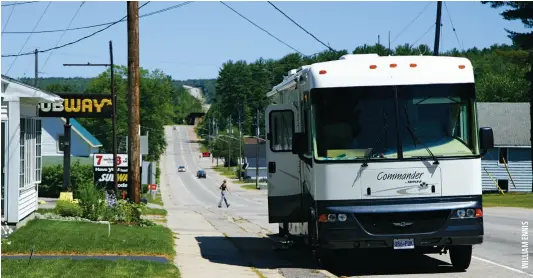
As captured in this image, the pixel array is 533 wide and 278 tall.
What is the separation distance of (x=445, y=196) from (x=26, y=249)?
781cm

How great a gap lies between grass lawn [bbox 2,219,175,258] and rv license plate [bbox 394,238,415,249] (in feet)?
16.1

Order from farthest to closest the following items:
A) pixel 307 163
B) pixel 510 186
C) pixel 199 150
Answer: pixel 199 150
pixel 510 186
pixel 307 163

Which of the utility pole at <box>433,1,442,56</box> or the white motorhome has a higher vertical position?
the utility pole at <box>433,1,442,56</box>

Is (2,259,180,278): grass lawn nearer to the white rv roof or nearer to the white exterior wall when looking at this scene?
the white rv roof

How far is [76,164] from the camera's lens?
68875 mm

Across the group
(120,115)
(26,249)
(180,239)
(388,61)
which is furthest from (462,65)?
(120,115)

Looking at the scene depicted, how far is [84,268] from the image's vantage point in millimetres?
13680

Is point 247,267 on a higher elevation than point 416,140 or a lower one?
lower

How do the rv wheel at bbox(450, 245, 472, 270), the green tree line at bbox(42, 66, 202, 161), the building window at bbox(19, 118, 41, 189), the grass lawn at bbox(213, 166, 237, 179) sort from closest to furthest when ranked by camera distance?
the rv wheel at bbox(450, 245, 472, 270) → the building window at bbox(19, 118, 41, 189) → the green tree line at bbox(42, 66, 202, 161) → the grass lawn at bbox(213, 166, 237, 179)

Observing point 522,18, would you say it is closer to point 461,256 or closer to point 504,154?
point 504,154

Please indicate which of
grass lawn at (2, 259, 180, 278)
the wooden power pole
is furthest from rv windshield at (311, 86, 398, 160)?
the wooden power pole

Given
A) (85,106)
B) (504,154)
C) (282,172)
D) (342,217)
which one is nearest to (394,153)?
(342,217)

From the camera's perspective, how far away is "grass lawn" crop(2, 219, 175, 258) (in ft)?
54.1

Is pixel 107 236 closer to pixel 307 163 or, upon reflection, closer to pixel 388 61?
pixel 307 163
